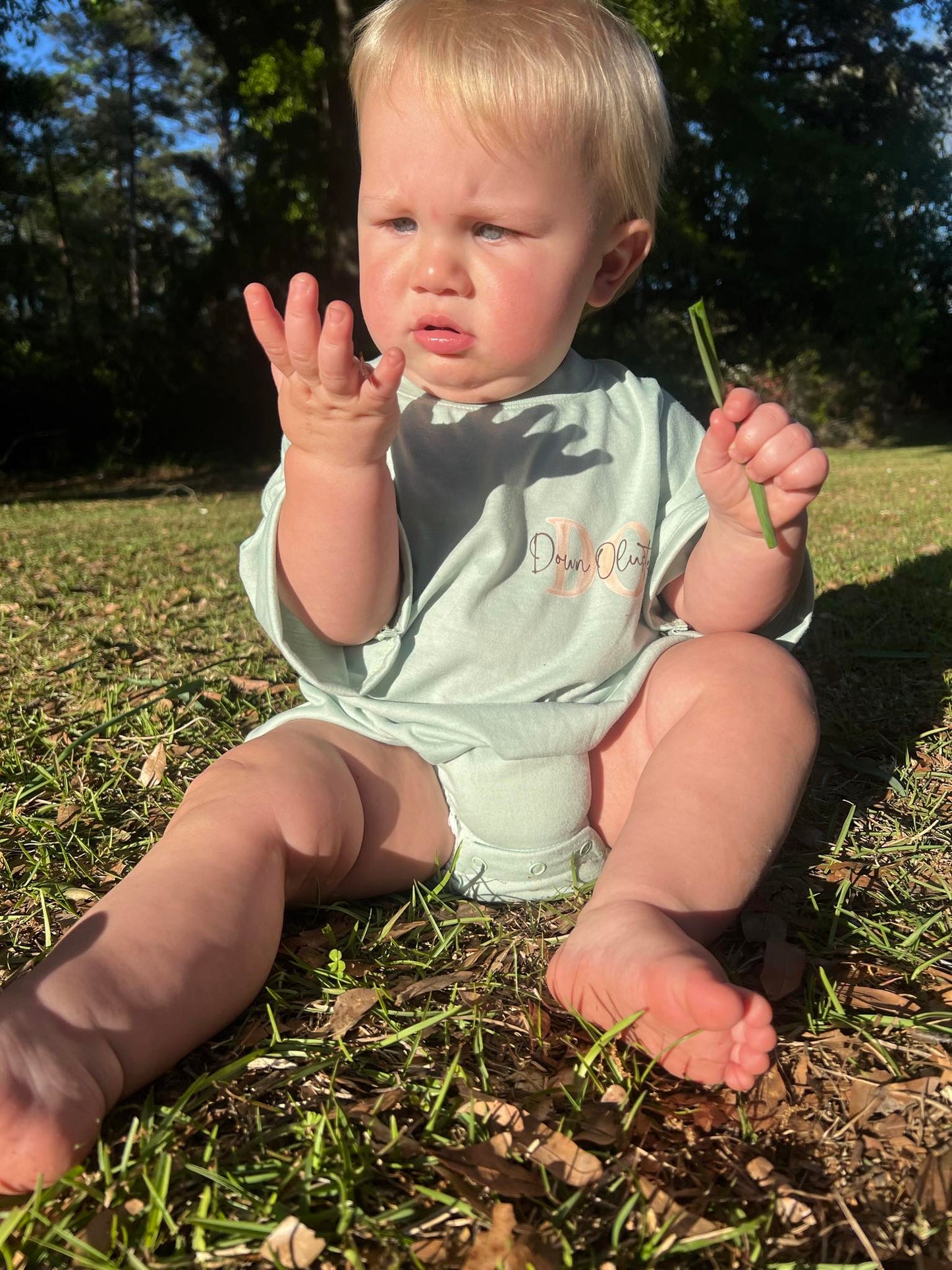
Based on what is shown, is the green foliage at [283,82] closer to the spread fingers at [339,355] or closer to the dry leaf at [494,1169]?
the spread fingers at [339,355]

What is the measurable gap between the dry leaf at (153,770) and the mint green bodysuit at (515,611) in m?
0.46

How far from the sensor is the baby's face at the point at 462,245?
171 centimetres

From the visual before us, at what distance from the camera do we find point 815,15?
2181cm

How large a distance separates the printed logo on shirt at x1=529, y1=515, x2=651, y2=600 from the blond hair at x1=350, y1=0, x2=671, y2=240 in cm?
56

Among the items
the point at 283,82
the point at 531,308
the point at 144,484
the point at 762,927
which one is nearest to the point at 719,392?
the point at 531,308

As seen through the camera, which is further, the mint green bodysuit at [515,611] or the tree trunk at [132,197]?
the tree trunk at [132,197]

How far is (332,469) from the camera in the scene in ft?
5.30

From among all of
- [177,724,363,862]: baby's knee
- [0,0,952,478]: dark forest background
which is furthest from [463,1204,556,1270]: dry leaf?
[0,0,952,478]: dark forest background

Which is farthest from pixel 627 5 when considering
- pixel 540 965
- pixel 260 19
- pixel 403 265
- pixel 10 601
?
pixel 540 965

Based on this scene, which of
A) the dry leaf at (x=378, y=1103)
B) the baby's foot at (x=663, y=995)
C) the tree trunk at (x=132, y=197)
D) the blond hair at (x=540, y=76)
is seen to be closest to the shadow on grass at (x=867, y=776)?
the baby's foot at (x=663, y=995)

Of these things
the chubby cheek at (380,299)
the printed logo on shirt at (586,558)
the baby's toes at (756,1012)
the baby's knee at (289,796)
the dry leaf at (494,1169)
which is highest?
the chubby cheek at (380,299)

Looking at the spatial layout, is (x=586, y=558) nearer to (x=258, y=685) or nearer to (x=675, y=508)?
(x=675, y=508)

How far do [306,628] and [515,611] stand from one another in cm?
38

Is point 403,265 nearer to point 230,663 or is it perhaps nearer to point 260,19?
point 230,663
